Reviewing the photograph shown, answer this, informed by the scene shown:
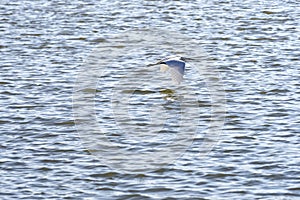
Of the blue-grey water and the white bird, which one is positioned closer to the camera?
the blue-grey water

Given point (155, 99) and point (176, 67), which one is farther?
point (176, 67)

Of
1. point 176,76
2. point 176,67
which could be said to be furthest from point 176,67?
point 176,76

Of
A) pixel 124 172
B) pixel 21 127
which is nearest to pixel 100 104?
pixel 21 127

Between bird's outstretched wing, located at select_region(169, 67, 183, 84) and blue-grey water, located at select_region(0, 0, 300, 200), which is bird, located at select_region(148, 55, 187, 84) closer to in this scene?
bird's outstretched wing, located at select_region(169, 67, 183, 84)

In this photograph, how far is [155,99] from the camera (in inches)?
787

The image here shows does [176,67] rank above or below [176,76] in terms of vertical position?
above

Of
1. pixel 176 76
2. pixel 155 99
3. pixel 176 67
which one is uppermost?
pixel 176 67

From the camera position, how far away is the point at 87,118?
717 inches

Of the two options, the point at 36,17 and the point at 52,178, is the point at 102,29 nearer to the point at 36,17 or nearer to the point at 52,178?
the point at 36,17

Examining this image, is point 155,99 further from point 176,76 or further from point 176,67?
point 176,67

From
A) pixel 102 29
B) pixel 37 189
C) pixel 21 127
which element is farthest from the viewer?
pixel 102 29

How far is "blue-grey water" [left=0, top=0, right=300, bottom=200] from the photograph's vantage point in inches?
567

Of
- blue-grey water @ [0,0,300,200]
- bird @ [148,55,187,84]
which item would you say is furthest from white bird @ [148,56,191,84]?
blue-grey water @ [0,0,300,200]

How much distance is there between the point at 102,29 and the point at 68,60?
17.5 feet
